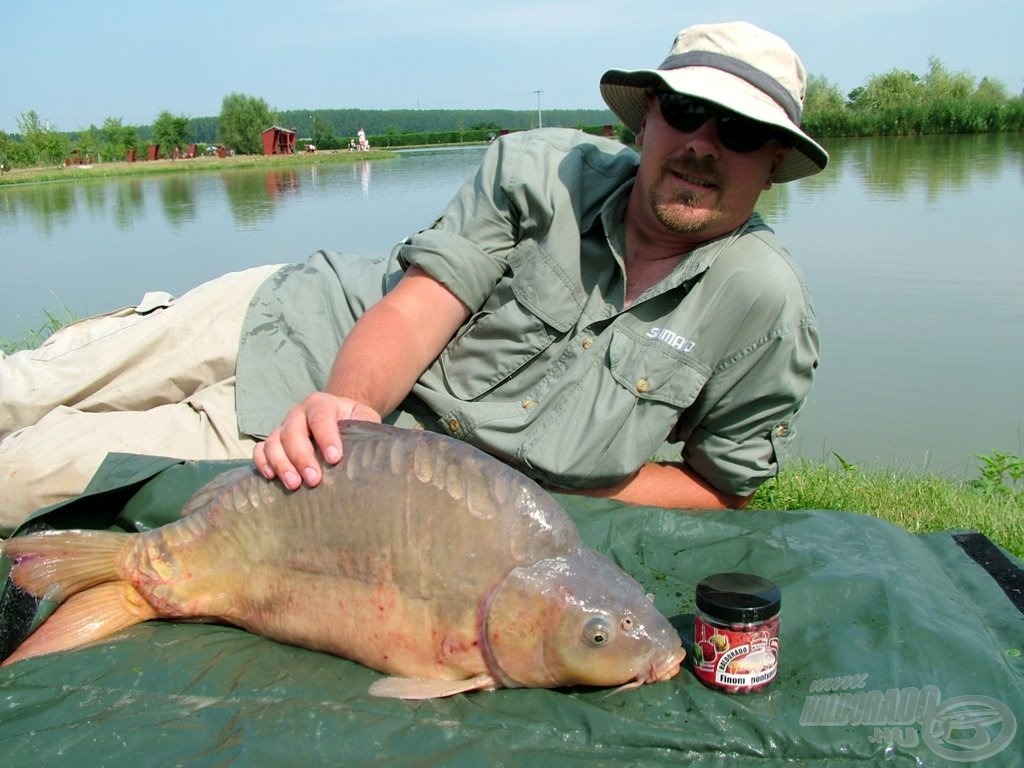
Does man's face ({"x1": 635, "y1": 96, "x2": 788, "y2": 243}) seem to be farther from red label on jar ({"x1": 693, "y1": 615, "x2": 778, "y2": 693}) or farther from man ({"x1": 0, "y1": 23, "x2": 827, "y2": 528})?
red label on jar ({"x1": 693, "y1": 615, "x2": 778, "y2": 693})

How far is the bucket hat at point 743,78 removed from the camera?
2.31m

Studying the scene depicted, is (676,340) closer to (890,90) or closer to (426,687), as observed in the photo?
(426,687)

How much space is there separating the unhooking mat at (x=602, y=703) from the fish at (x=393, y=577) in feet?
0.17

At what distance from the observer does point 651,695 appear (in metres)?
1.67

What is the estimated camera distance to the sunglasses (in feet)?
7.66

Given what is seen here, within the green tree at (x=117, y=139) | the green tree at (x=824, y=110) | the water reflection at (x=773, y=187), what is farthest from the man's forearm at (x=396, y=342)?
the green tree at (x=117, y=139)

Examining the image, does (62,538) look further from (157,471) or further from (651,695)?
(651,695)

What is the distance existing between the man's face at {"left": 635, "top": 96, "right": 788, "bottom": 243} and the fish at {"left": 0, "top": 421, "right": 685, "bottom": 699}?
101 cm

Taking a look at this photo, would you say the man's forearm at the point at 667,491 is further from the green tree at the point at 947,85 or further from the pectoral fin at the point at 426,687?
the green tree at the point at 947,85

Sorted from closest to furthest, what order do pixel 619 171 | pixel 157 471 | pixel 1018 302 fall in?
pixel 157 471
pixel 619 171
pixel 1018 302

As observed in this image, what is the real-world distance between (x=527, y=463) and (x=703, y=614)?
0.91m

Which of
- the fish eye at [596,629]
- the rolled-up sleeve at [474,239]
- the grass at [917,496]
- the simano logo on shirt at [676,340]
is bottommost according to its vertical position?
the grass at [917,496]

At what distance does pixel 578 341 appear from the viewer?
255 centimetres

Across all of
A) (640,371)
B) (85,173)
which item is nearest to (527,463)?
(640,371)
